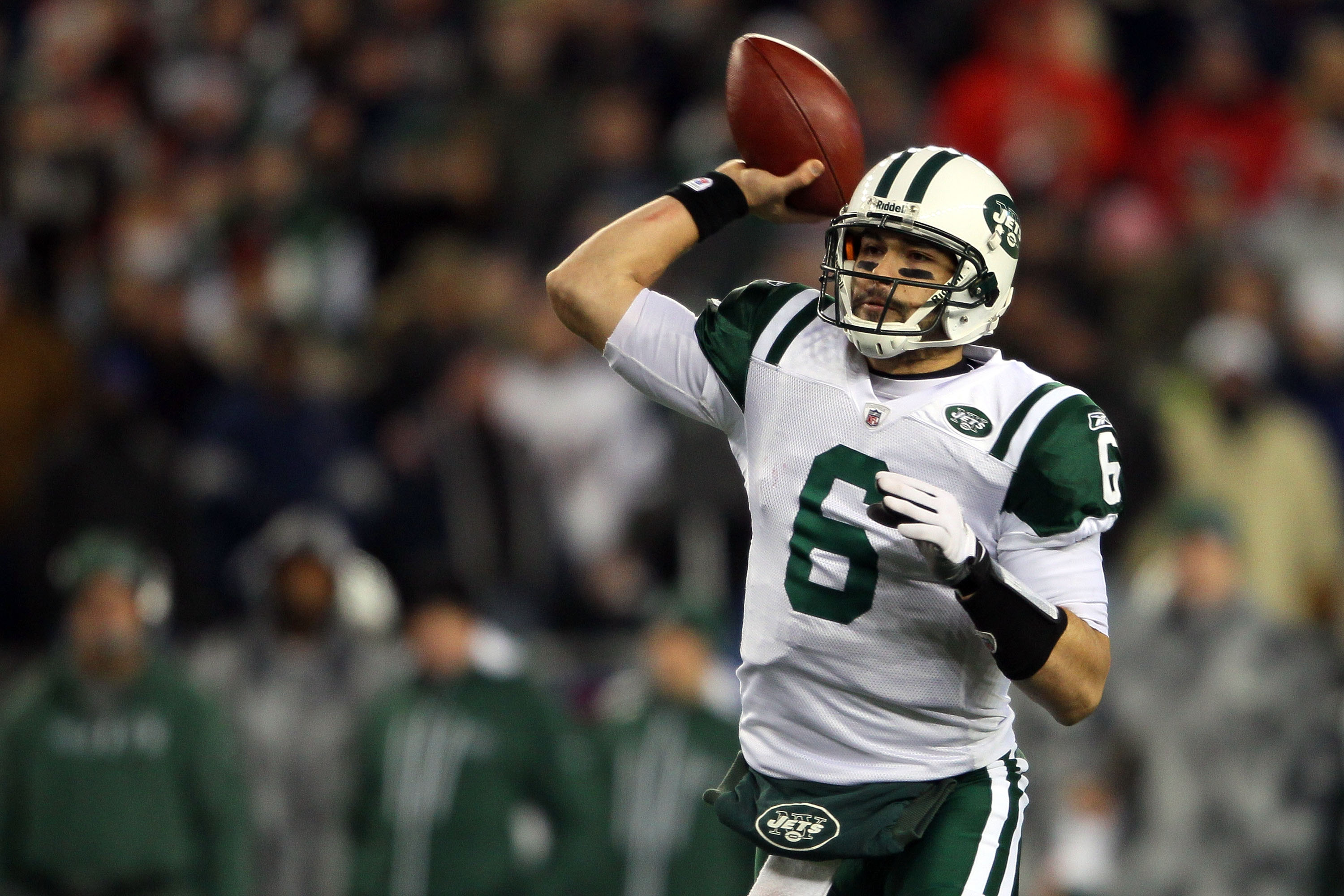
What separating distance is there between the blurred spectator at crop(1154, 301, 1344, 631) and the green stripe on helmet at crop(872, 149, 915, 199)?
448 centimetres

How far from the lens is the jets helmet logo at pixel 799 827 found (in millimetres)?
3639

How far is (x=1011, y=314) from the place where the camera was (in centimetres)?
824

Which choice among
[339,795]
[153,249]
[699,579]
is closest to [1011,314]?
[699,579]

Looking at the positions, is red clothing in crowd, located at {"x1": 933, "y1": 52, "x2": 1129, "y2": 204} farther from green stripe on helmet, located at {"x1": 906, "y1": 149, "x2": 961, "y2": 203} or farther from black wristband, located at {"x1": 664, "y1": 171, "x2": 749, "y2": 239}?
green stripe on helmet, located at {"x1": 906, "y1": 149, "x2": 961, "y2": 203}

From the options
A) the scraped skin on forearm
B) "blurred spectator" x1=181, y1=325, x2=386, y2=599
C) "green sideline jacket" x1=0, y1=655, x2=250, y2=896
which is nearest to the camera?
the scraped skin on forearm

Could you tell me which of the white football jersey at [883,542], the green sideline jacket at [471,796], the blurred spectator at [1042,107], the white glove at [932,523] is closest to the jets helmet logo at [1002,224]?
the white football jersey at [883,542]

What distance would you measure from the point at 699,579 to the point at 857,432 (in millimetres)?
4710

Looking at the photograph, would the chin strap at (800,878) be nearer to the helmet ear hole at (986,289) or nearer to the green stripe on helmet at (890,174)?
the helmet ear hole at (986,289)

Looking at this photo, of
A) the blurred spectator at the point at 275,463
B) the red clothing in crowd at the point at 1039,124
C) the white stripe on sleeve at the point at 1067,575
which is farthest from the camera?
the red clothing in crowd at the point at 1039,124

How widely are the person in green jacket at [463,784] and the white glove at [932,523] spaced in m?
4.22

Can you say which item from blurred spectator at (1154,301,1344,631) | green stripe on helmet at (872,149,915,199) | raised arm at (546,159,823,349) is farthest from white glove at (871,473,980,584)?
blurred spectator at (1154,301,1344,631)

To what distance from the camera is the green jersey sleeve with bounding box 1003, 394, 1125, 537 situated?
3559 mm

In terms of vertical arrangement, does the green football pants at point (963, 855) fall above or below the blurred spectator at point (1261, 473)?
above

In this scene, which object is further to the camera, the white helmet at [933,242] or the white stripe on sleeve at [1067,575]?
the white helmet at [933,242]
